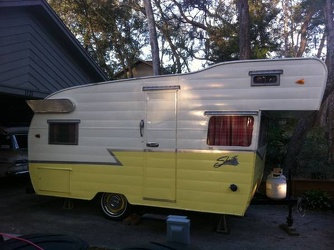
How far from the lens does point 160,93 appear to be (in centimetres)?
652

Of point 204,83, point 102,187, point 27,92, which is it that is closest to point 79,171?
point 102,187

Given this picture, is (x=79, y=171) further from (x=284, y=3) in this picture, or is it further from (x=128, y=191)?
(x=284, y=3)

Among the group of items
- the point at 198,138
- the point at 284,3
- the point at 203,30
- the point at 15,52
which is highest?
the point at 284,3

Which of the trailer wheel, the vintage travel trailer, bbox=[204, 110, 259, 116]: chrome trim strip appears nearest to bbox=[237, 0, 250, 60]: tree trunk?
the vintage travel trailer

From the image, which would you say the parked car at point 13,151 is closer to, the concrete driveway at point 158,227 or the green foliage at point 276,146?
the concrete driveway at point 158,227

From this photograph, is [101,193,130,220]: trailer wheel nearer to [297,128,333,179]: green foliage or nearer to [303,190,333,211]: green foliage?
[303,190,333,211]: green foliage

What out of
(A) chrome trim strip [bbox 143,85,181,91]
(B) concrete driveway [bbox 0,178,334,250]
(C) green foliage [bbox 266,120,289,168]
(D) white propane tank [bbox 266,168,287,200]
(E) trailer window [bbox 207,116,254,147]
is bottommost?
(B) concrete driveway [bbox 0,178,334,250]

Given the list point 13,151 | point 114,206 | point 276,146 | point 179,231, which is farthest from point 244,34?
point 179,231

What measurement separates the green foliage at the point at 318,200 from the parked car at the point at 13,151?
25.9 ft

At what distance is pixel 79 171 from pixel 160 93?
231 centimetres

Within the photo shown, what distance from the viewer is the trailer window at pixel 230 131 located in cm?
589

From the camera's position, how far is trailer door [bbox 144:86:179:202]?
20.9 feet

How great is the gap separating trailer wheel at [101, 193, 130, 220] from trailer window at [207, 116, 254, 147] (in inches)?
87.7

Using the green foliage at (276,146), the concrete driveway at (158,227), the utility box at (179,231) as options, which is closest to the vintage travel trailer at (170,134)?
the concrete driveway at (158,227)
